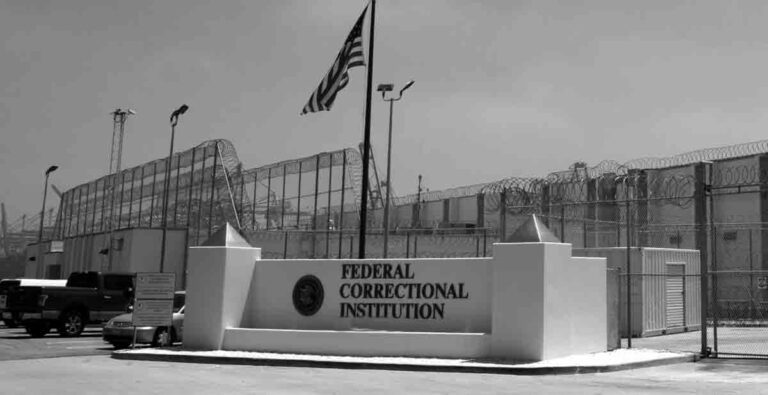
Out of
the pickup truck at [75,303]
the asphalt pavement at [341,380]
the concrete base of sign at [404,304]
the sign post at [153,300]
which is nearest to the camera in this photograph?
the asphalt pavement at [341,380]

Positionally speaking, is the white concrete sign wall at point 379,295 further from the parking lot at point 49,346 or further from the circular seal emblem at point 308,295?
the parking lot at point 49,346

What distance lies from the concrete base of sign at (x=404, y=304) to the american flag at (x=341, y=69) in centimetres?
472

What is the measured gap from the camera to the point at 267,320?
2028 centimetres

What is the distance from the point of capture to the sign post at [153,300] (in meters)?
20.2

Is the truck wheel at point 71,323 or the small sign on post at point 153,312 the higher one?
the small sign on post at point 153,312

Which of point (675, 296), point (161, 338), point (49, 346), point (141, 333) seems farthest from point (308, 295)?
point (675, 296)

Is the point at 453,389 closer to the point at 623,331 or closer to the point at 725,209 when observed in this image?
the point at 623,331

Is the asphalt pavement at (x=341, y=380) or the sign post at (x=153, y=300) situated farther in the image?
the sign post at (x=153, y=300)

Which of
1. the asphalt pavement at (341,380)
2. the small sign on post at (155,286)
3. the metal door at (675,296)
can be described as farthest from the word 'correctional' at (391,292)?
the metal door at (675,296)

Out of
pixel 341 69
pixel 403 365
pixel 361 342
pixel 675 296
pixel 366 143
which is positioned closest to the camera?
pixel 403 365

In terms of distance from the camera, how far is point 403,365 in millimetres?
16766

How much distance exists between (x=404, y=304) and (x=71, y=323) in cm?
1385

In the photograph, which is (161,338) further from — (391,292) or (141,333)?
(391,292)

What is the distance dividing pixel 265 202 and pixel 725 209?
19.6m
